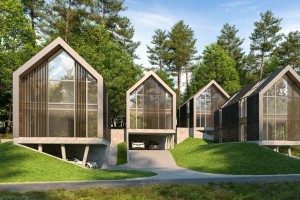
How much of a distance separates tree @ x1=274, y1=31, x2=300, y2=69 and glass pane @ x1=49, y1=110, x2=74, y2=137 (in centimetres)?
4943

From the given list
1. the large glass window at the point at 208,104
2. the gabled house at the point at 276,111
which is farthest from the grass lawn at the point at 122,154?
the large glass window at the point at 208,104

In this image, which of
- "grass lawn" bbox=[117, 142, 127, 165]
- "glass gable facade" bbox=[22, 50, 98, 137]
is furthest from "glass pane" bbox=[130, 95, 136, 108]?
"glass gable facade" bbox=[22, 50, 98, 137]

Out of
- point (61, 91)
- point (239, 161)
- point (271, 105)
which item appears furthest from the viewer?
point (271, 105)

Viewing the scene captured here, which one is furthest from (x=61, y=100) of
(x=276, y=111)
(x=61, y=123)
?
(x=276, y=111)

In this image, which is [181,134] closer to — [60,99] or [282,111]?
[282,111]

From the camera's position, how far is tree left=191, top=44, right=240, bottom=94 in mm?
62469

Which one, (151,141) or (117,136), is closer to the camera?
(117,136)

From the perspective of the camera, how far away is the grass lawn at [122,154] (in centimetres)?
3326

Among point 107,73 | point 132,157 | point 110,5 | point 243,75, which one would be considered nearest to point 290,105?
point 132,157

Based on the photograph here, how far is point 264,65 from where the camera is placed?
7088 centimetres

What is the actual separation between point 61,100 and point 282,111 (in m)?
20.4

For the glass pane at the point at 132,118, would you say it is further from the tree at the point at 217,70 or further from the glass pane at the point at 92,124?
the tree at the point at 217,70

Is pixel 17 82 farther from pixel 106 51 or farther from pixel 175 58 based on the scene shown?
pixel 175 58

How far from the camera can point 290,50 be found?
6638 cm
